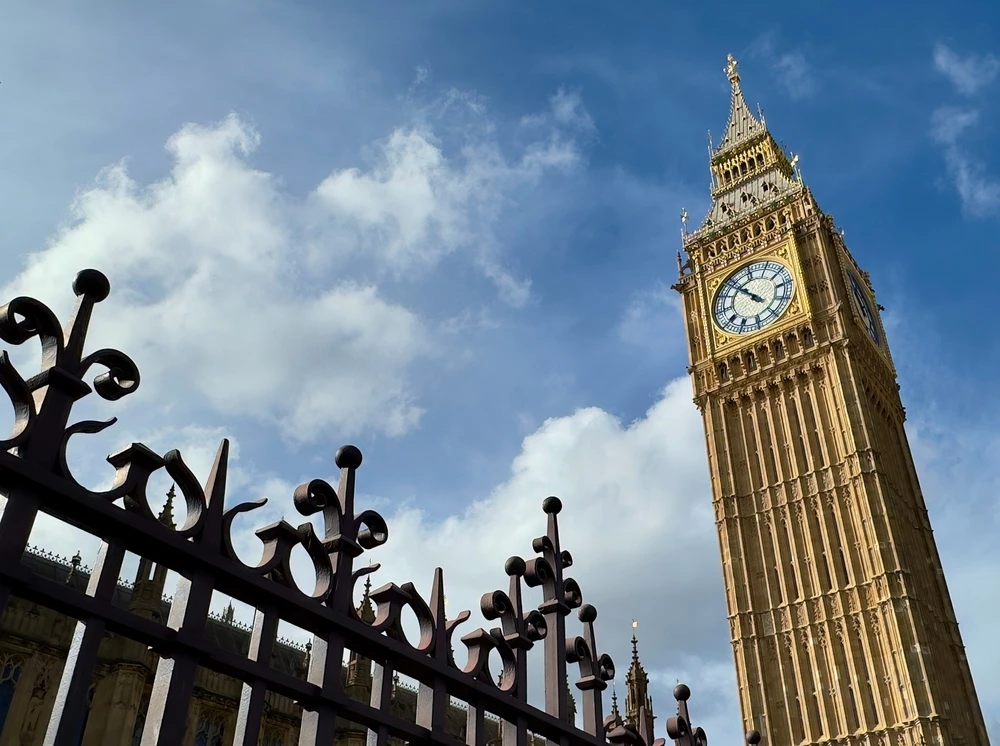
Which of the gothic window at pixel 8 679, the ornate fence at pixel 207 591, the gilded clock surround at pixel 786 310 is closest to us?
the ornate fence at pixel 207 591

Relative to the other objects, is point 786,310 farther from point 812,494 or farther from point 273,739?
point 273,739

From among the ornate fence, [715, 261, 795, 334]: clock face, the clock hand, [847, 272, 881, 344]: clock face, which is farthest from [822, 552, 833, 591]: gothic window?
the ornate fence

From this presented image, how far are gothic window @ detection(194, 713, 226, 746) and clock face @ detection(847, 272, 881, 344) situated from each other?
95.9ft

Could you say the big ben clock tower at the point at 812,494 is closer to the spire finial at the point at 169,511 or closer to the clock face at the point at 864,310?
the clock face at the point at 864,310

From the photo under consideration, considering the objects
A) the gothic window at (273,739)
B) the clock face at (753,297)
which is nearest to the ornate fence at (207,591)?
the gothic window at (273,739)

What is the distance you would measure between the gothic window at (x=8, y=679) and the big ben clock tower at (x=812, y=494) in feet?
74.2

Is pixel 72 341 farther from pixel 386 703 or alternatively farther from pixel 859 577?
pixel 859 577

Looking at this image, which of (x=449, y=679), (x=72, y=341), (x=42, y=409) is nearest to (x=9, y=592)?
(x=42, y=409)

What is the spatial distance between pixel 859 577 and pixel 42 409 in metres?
32.0

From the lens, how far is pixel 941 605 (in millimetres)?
33656

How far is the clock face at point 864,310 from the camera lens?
127ft

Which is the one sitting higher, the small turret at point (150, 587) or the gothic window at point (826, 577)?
the gothic window at point (826, 577)

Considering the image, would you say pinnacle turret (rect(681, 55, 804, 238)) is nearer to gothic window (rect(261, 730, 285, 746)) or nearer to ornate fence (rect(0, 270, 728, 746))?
gothic window (rect(261, 730, 285, 746))

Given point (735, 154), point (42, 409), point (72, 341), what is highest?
point (735, 154)
